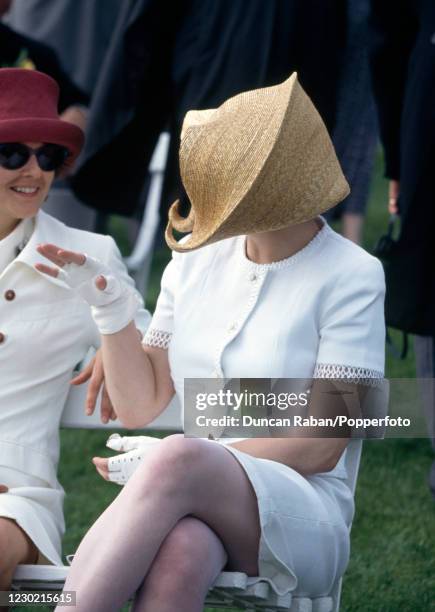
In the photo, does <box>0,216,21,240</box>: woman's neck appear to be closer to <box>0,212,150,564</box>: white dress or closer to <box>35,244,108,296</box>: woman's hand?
<box>0,212,150,564</box>: white dress

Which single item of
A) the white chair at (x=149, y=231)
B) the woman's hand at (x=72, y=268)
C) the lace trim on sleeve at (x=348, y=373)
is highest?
the woman's hand at (x=72, y=268)

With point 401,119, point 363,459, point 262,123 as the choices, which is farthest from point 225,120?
point 363,459

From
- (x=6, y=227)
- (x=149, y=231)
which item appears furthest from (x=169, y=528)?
(x=149, y=231)

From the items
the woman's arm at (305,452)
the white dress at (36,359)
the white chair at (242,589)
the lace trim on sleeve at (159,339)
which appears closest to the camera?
the white chair at (242,589)

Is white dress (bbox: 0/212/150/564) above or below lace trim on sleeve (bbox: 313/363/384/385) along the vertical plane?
below

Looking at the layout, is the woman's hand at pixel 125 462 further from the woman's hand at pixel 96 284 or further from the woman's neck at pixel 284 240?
the woman's neck at pixel 284 240

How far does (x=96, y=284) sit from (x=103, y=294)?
0.03 meters

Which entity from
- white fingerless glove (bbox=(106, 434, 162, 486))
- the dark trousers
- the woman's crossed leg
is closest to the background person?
the dark trousers

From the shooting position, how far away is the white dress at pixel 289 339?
330 cm

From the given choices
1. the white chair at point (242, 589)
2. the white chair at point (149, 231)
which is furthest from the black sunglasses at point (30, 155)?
the white chair at point (149, 231)

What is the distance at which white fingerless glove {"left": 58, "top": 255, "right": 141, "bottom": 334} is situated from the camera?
3.44m

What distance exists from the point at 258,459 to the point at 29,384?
772 millimetres

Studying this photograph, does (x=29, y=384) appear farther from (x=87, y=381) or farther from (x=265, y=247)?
(x=265, y=247)

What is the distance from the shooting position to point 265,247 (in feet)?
11.7
